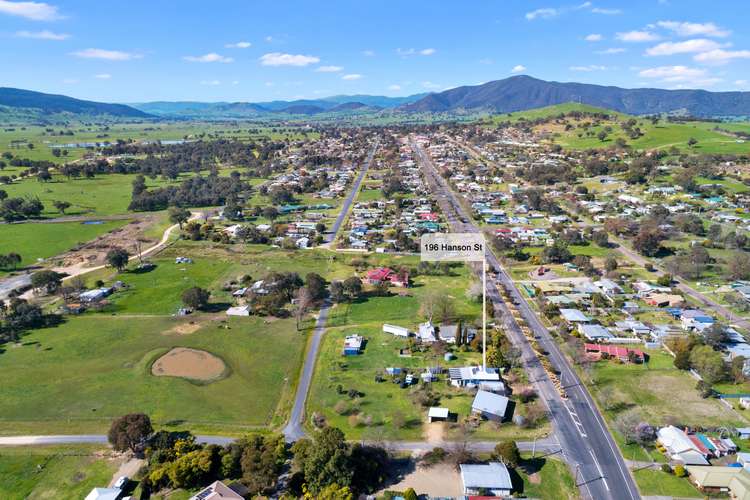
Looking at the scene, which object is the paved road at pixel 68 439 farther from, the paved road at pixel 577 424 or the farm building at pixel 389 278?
the farm building at pixel 389 278

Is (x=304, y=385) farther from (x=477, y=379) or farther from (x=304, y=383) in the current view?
(x=477, y=379)

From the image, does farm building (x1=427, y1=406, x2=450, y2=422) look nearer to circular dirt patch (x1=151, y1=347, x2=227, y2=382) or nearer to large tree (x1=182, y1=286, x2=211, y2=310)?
circular dirt patch (x1=151, y1=347, x2=227, y2=382)

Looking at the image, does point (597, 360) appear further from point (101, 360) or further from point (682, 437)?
point (101, 360)

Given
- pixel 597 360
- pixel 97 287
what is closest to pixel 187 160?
pixel 97 287

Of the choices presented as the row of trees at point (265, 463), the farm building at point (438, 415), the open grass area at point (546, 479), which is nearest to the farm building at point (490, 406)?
the farm building at point (438, 415)

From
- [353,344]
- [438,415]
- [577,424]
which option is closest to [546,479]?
[577,424]

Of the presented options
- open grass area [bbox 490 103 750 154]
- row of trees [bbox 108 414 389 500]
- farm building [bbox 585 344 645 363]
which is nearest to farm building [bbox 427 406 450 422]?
row of trees [bbox 108 414 389 500]

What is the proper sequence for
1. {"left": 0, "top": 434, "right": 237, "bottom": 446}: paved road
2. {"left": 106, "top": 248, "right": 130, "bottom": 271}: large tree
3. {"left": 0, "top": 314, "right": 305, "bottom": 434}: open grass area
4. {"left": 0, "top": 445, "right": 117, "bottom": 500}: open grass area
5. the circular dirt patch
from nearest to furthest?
{"left": 0, "top": 445, "right": 117, "bottom": 500}: open grass area
{"left": 0, "top": 434, "right": 237, "bottom": 446}: paved road
{"left": 0, "top": 314, "right": 305, "bottom": 434}: open grass area
the circular dirt patch
{"left": 106, "top": 248, "right": 130, "bottom": 271}: large tree
